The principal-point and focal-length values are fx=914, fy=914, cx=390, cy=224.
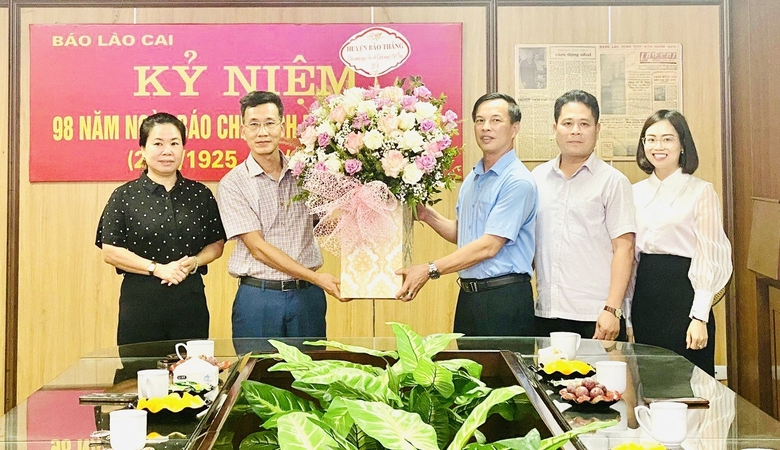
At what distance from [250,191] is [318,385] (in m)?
1.82

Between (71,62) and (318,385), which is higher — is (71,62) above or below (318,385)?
above

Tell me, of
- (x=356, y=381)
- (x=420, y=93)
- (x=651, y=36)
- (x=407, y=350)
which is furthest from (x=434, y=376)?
(x=651, y=36)

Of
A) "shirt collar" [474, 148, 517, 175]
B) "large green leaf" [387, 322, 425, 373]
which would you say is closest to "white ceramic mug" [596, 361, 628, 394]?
"large green leaf" [387, 322, 425, 373]

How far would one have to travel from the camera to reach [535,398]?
209 centimetres

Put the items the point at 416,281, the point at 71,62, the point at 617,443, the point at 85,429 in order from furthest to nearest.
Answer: the point at 71,62
the point at 416,281
the point at 85,429
the point at 617,443

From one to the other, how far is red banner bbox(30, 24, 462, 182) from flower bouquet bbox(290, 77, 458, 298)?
119 cm

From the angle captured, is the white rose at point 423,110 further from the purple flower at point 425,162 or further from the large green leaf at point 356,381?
the large green leaf at point 356,381

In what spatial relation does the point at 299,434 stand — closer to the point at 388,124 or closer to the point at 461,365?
the point at 461,365

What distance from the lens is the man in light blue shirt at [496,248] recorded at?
11.7ft

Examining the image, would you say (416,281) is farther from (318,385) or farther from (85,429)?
(85,429)

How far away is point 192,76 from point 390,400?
10.5 feet

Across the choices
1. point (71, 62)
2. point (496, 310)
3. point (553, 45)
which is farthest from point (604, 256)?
point (71, 62)

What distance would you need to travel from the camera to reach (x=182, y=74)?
464cm

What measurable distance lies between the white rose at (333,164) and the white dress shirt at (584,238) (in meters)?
0.93
